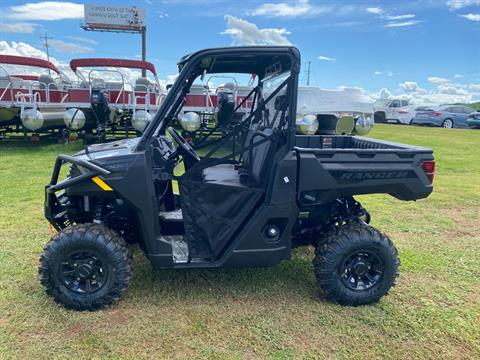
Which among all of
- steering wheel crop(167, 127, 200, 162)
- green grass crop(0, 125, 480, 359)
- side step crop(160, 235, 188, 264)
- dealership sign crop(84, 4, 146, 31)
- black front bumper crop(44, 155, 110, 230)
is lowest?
green grass crop(0, 125, 480, 359)

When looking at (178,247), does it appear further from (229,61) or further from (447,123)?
(447,123)

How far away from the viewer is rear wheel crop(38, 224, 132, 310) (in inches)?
106

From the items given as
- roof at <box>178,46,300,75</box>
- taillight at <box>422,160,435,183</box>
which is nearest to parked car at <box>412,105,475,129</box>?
taillight at <box>422,160,435,183</box>

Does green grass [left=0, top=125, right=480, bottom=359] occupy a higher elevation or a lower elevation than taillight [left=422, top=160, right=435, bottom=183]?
lower

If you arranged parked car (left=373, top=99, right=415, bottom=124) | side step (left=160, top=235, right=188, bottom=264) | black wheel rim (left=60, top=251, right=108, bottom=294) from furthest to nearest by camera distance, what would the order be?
parked car (left=373, top=99, right=415, bottom=124)
side step (left=160, top=235, right=188, bottom=264)
black wheel rim (left=60, top=251, right=108, bottom=294)

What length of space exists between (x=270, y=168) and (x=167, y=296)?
1275 mm

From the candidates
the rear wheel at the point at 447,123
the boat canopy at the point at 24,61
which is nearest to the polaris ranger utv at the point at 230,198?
the boat canopy at the point at 24,61

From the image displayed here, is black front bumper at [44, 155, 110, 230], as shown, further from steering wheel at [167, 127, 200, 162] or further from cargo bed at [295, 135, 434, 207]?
cargo bed at [295, 135, 434, 207]

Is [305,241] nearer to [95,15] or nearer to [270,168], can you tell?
[270,168]

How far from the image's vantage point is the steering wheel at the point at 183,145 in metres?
3.22

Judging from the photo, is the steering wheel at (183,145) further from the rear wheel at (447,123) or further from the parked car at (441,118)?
the rear wheel at (447,123)

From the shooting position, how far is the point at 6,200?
5.31m

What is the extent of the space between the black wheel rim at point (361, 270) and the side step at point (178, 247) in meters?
1.21

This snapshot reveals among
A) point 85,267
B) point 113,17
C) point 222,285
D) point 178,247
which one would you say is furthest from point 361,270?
point 113,17
